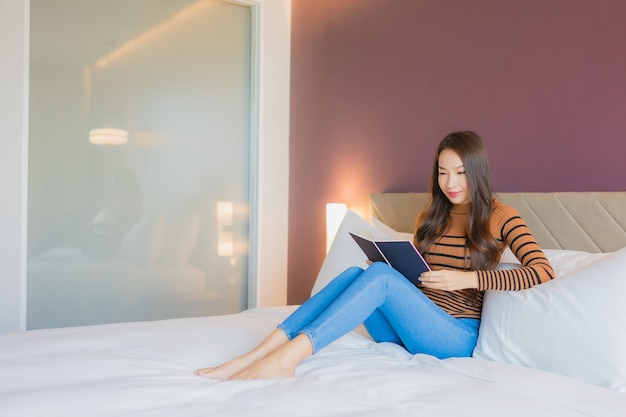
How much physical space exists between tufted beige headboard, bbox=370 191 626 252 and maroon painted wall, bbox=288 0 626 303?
0.32ft

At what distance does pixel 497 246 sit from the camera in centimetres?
191

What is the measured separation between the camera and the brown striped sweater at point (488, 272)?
1.73 m

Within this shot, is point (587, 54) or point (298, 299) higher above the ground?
point (587, 54)

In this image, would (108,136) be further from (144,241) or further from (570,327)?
(570,327)

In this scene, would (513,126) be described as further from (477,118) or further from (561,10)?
Result: (561,10)

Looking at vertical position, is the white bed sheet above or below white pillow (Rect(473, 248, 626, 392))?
below

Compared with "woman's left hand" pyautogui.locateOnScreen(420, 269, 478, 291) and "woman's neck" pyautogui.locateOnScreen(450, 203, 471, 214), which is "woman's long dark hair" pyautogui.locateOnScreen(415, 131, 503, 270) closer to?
"woman's neck" pyautogui.locateOnScreen(450, 203, 471, 214)

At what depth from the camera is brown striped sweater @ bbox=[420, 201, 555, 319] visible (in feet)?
5.66

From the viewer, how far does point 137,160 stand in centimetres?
332

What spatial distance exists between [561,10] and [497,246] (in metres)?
1.01

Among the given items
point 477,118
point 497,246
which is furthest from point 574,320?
point 477,118

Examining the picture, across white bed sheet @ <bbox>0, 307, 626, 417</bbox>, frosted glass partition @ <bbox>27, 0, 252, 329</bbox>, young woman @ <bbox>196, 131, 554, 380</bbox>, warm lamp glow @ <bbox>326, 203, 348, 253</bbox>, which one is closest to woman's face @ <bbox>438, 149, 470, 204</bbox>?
young woman @ <bbox>196, 131, 554, 380</bbox>

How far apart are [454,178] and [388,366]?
2.29ft

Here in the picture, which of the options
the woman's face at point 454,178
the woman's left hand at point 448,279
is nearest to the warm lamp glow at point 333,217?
the woman's face at point 454,178
